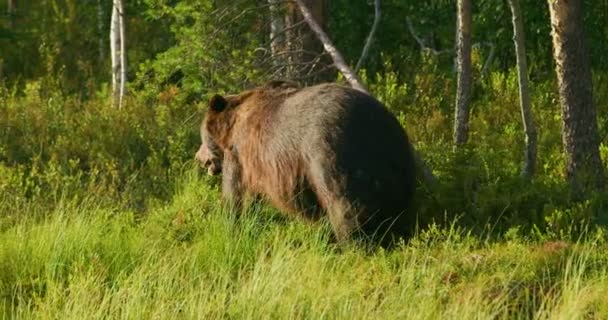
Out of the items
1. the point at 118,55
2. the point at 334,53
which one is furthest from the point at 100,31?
the point at 334,53

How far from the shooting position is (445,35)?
17.7m

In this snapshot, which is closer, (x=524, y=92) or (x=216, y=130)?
(x=216, y=130)

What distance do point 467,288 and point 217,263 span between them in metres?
1.57

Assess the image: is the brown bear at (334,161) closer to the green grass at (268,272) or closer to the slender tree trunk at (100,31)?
the green grass at (268,272)

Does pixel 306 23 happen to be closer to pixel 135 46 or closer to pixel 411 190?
pixel 411 190

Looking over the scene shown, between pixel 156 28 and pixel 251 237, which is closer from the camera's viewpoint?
pixel 251 237

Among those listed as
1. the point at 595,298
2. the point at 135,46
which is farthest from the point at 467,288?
the point at 135,46

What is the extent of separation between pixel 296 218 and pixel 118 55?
7408 mm

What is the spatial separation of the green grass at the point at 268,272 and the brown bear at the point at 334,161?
0.20m

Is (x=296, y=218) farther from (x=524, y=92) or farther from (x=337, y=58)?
(x=524, y=92)

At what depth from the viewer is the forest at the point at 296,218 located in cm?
692

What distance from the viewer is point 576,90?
949 centimetres

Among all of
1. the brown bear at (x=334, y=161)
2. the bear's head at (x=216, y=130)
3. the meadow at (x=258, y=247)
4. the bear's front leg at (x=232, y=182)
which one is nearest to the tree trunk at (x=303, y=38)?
the meadow at (x=258, y=247)

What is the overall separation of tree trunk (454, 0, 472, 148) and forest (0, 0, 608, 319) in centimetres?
2
